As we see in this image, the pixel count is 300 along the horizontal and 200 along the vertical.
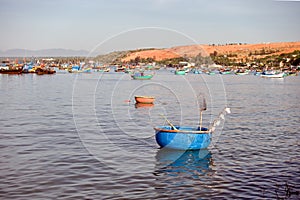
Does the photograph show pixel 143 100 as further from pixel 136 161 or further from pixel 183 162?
pixel 183 162

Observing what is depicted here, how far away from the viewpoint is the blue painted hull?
1775cm

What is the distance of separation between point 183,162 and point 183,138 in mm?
1431

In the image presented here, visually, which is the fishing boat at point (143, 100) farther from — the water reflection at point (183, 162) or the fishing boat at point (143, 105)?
the water reflection at point (183, 162)

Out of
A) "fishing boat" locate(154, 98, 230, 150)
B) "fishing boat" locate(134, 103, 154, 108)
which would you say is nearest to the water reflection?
"fishing boat" locate(154, 98, 230, 150)

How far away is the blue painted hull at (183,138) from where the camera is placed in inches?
699

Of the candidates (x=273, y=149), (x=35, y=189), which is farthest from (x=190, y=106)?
(x=35, y=189)

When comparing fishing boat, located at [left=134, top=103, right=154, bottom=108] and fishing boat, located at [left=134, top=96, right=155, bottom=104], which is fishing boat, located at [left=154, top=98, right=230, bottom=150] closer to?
fishing boat, located at [left=134, top=103, right=154, bottom=108]

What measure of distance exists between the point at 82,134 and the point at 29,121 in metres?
6.92

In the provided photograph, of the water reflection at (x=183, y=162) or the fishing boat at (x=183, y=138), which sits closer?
the water reflection at (x=183, y=162)

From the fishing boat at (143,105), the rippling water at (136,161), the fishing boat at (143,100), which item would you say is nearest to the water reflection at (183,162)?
the rippling water at (136,161)

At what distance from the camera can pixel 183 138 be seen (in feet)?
58.4

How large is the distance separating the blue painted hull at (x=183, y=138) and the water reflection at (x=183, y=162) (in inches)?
12.9

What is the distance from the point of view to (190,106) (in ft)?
129

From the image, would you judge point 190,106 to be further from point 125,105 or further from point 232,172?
point 232,172
